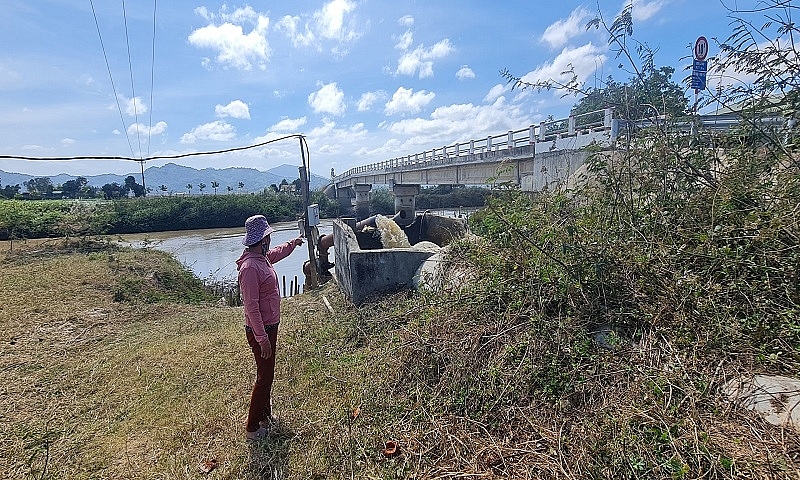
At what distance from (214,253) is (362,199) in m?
15.4

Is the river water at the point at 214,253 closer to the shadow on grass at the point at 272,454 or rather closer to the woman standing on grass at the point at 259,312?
the woman standing on grass at the point at 259,312

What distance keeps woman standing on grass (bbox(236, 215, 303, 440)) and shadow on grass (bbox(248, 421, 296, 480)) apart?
8 centimetres

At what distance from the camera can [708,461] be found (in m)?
1.60

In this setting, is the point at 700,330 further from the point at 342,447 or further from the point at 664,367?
the point at 342,447

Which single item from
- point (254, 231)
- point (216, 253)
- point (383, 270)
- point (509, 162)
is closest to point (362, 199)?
point (216, 253)

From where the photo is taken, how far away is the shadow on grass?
101 inches

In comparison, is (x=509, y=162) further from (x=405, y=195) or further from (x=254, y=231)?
(x=405, y=195)

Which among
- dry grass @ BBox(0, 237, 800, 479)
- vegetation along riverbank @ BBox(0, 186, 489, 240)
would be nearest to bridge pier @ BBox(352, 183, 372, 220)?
vegetation along riverbank @ BBox(0, 186, 489, 240)

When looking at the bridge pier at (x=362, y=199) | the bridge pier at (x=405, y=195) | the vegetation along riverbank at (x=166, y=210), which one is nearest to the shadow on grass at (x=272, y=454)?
the vegetation along riverbank at (x=166, y=210)

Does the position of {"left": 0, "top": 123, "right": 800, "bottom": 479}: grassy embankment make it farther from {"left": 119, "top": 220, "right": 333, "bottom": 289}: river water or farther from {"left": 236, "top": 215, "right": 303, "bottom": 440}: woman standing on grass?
{"left": 119, "top": 220, "right": 333, "bottom": 289}: river water

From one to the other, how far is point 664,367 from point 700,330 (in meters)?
0.32

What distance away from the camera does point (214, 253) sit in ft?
63.1

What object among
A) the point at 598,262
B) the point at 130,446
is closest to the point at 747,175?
the point at 598,262

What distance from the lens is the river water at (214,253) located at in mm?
13812
